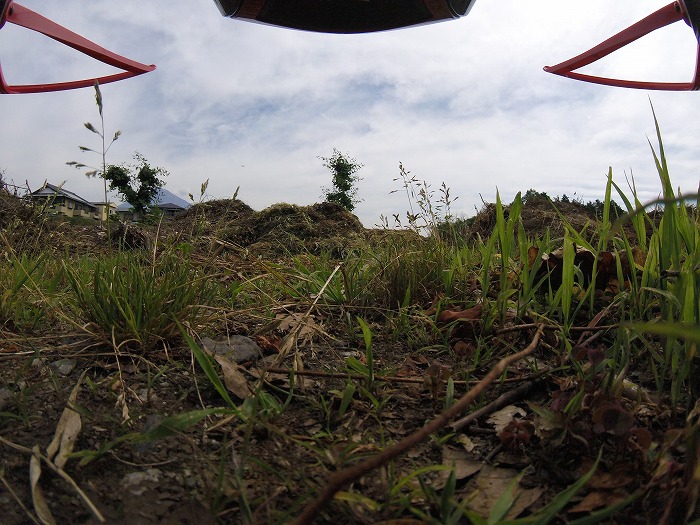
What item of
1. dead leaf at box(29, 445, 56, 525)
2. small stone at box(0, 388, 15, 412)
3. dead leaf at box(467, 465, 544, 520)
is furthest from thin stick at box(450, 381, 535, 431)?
small stone at box(0, 388, 15, 412)

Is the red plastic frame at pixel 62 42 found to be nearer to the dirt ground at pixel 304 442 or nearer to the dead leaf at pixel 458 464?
the dirt ground at pixel 304 442

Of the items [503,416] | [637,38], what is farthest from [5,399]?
[637,38]

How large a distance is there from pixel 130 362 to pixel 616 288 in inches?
53.4

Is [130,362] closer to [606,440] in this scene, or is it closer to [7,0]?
[606,440]

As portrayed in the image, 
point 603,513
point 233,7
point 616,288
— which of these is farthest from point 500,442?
point 233,7

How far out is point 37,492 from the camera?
30.6 inches

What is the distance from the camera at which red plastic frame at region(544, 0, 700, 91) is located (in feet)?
5.78

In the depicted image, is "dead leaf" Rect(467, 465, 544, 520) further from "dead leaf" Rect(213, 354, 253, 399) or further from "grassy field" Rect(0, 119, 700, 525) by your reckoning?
"dead leaf" Rect(213, 354, 253, 399)

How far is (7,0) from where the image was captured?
1.68 metres

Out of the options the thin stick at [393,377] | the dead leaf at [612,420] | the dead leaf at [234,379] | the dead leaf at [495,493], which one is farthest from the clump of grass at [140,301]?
the dead leaf at [612,420]

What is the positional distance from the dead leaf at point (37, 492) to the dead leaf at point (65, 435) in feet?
0.06

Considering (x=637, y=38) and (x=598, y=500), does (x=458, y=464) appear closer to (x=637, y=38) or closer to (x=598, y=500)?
(x=598, y=500)

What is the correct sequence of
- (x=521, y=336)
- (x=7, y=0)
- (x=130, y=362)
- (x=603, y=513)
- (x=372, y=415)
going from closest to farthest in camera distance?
(x=603, y=513)
(x=372, y=415)
(x=130, y=362)
(x=521, y=336)
(x=7, y=0)

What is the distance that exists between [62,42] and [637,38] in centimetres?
215
